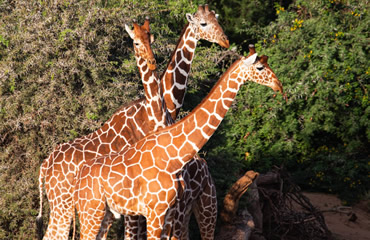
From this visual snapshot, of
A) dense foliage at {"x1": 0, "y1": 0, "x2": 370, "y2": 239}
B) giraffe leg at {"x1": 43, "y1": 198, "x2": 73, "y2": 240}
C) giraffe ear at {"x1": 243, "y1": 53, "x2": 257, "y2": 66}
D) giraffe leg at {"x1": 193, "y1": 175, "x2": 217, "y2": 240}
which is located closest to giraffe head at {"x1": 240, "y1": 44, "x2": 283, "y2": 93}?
giraffe ear at {"x1": 243, "y1": 53, "x2": 257, "y2": 66}

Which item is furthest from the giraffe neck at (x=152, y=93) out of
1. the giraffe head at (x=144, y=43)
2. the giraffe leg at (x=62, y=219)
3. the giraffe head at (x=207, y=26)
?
the giraffe leg at (x=62, y=219)

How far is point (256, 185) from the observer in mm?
7312

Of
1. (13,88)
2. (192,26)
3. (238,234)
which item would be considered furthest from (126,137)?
(13,88)

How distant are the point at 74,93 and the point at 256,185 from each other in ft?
10.4

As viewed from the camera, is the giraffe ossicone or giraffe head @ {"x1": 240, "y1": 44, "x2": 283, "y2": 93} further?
the giraffe ossicone

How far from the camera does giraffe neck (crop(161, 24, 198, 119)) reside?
5145 mm

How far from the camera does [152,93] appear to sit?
4.54 m

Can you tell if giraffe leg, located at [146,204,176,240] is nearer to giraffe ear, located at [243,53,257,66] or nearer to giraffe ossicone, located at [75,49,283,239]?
giraffe ossicone, located at [75,49,283,239]

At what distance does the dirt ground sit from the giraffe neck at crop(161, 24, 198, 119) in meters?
4.19

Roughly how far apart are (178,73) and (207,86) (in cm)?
361

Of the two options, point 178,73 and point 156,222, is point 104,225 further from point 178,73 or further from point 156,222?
point 178,73

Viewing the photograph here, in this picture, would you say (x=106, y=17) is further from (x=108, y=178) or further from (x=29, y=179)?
(x=108, y=178)

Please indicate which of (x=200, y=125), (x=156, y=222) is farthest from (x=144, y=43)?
(x=156, y=222)

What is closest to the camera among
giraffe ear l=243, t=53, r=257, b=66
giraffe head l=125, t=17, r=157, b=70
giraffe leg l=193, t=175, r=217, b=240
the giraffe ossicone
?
giraffe ear l=243, t=53, r=257, b=66
